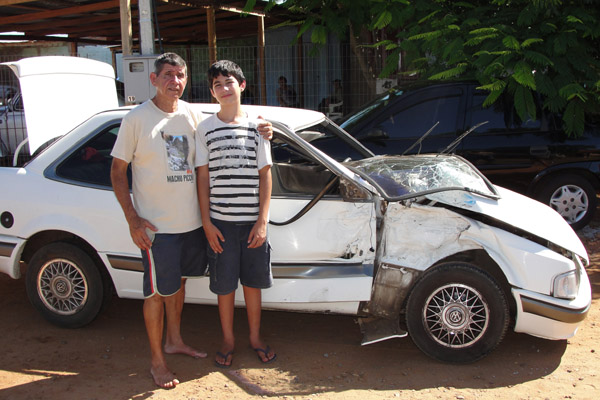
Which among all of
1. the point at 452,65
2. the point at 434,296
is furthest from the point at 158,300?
the point at 452,65

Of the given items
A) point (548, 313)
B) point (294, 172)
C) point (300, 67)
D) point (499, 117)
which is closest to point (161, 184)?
point (294, 172)

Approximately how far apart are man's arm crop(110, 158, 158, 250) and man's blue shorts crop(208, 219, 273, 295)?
0.45m

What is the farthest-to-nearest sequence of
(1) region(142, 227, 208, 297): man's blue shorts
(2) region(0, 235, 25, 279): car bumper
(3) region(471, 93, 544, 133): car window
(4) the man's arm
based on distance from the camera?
(3) region(471, 93, 544, 133): car window
(2) region(0, 235, 25, 279): car bumper
(1) region(142, 227, 208, 297): man's blue shorts
(4) the man's arm

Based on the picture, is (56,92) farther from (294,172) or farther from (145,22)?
(294,172)

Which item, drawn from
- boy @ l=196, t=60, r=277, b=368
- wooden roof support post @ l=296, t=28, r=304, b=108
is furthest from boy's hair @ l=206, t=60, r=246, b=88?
wooden roof support post @ l=296, t=28, r=304, b=108

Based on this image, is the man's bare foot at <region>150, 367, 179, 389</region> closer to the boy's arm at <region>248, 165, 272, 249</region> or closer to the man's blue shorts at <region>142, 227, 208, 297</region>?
the man's blue shorts at <region>142, 227, 208, 297</region>

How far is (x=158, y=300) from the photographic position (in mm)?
3629

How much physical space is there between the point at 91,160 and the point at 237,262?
1.52 m

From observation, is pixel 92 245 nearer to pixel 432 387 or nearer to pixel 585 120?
pixel 432 387

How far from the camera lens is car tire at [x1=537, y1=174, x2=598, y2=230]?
688 centimetres

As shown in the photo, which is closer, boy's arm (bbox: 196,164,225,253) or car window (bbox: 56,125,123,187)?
boy's arm (bbox: 196,164,225,253)

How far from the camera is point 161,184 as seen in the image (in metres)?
3.44

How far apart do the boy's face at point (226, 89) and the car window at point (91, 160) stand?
47.9 inches

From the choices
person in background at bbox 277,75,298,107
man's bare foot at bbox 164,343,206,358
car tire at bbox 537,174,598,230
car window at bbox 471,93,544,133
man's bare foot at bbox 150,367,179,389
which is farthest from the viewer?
person in background at bbox 277,75,298,107
